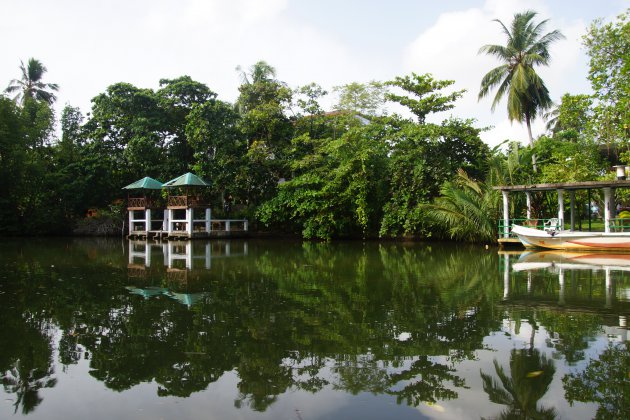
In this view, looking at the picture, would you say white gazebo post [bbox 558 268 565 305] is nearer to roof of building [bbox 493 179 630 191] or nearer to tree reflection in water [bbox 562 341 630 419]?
tree reflection in water [bbox 562 341 630 419]

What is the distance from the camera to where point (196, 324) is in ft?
20.9

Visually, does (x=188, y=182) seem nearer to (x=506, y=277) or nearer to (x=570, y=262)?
(x=570, y=262)

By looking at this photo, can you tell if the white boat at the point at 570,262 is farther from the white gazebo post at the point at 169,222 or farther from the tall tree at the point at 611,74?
the white gazebo post at the point at 169,222

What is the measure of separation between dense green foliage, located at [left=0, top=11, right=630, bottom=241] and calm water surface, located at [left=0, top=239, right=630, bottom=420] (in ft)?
44.2

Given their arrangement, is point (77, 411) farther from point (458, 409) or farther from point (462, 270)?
point (462, 270)

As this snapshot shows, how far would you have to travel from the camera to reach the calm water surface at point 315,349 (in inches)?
151

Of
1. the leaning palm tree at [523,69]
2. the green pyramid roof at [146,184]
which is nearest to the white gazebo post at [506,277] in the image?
the leaning palm tree at [523,69]

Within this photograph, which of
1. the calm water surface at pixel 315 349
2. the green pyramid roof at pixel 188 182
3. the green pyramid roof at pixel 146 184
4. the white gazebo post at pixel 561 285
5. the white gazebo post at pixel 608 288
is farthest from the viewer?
the green pyramid roof at pixel 146 184

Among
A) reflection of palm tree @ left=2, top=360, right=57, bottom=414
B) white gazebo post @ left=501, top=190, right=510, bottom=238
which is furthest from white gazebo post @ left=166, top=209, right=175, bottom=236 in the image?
reflection of palm tree @ left=2, top=360, right=57, bottom=414

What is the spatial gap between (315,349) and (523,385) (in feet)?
6.78

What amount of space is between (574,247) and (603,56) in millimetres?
7758

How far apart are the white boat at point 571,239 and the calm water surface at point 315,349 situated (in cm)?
819

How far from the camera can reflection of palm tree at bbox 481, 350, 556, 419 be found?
3648mm

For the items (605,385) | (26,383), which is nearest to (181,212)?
(26,383)
